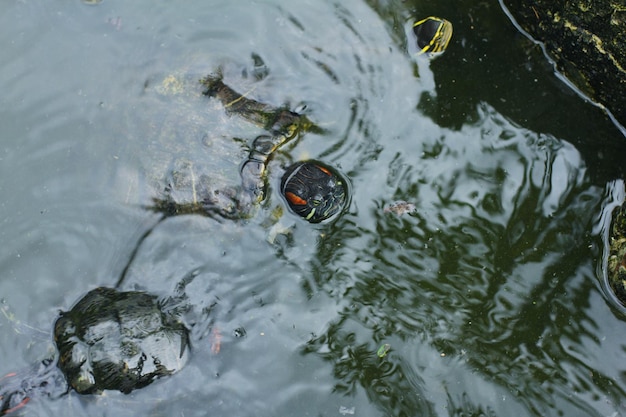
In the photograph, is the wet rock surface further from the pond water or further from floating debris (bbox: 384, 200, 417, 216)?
floating debris (bbox: 384, 200, 417, 216)

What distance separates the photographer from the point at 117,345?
11.5 feet

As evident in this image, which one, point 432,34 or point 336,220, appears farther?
point 432,34

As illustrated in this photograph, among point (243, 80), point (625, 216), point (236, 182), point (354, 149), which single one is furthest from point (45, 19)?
point (625, 216)

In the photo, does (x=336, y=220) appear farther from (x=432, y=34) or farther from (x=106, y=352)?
(x=106, y=352)

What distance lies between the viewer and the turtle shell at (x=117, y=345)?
3514mm

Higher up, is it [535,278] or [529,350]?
[535,278]

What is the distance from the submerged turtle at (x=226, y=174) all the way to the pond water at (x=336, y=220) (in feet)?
0.20

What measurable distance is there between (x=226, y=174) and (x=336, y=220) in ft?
2.94

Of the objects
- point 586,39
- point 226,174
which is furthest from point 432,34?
point 226,174

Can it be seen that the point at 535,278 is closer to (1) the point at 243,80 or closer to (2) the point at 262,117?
(2) the point at 262,117

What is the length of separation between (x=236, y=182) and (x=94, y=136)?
1151 mm

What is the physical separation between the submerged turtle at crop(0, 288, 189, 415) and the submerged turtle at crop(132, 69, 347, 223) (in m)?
0.80

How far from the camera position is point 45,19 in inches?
172

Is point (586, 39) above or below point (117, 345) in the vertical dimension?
above
